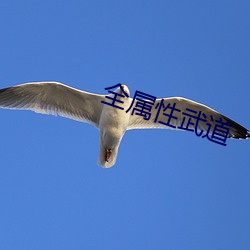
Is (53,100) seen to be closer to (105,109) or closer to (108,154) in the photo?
(105,109)

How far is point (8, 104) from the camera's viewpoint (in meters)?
11.5

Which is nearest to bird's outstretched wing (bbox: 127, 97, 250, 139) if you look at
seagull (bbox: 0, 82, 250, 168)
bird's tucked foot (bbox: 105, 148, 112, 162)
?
seagull (bbox: 0, 82, 250, 168)

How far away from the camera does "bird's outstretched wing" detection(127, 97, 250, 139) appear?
38.1ft

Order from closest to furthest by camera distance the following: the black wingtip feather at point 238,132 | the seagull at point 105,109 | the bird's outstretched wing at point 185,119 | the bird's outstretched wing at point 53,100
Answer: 1. the seagull at point 105,109
2. the bird's outstretched wing at point 53,100
3. the bird's outstretched wing at point 185,119
4. the black wingtip feather at point 238,132

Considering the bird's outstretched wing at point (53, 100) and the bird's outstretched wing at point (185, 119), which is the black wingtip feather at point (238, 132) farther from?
the bird's outstretched wing at point (53, 100)

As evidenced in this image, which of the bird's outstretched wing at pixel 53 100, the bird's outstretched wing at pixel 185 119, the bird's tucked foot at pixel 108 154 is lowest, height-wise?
the bird's tucked foot at pixel 108 154

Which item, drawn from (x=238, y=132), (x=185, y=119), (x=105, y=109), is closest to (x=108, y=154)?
(x=105, y=109)

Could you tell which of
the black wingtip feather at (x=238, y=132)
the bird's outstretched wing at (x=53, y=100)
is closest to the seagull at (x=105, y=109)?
the bird's outstretched wing at (x=53, y=100)

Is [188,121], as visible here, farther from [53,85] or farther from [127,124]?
[53,85]

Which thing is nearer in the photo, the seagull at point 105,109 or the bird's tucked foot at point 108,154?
the seagull at point 105,109

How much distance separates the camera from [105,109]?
1123cm

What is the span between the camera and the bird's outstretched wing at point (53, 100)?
11359mm

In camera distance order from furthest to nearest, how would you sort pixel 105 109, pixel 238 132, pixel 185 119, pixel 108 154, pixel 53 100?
pixel 238 132 < pixel 185 119 < pixel 53 100 < pixel 108 154 < pixel 105 109

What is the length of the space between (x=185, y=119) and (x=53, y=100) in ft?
6.60
